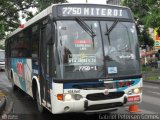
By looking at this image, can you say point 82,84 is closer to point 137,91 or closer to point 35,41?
point 137,91

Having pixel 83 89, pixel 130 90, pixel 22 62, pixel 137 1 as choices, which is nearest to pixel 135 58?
pixel 130 90

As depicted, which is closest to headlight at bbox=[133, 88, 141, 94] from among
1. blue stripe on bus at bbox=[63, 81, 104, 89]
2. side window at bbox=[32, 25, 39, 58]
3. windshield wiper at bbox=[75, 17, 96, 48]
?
blue stripe on bus at bbox=[63, 81, 104, 89]

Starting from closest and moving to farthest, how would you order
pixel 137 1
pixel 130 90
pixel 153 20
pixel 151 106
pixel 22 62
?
1. pixel 130 90
2. pixel 151 106
3. pixel 22 62
4. pixel 153 20
5. pixel 137 1

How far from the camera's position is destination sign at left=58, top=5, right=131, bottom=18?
27.2 ft

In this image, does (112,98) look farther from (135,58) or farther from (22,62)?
(22,62)

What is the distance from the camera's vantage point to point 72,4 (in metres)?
8.49

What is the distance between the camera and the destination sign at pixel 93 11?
327 inches

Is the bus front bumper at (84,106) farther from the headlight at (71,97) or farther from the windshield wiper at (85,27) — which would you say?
the windshield wiper at (85,27)

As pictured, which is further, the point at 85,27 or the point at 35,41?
the point at 35,41

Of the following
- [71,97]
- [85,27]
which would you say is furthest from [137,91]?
[85,27]

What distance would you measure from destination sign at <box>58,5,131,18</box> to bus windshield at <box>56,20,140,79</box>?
24 centimetres

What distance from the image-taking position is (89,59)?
8.04m

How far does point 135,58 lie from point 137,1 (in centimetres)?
2573

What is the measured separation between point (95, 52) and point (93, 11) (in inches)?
42.8
